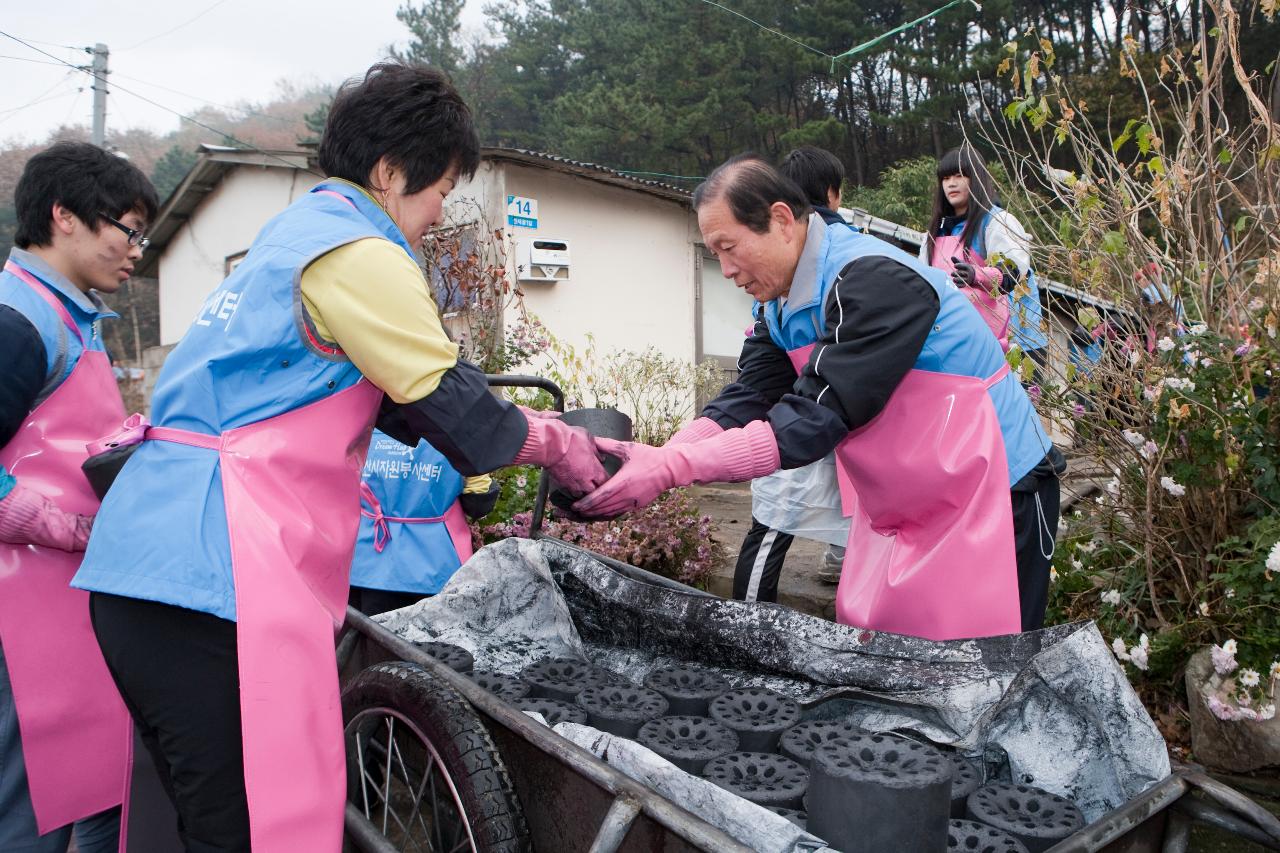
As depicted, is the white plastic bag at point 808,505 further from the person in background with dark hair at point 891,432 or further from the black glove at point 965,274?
the person in background with dark hair at point 891,432

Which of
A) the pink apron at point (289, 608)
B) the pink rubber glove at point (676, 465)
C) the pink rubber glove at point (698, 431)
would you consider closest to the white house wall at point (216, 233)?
the pink rubber glove at point (698, 431)

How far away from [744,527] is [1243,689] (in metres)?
4.08

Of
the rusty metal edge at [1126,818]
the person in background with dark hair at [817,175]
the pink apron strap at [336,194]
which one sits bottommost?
the rusty metal edge at [1126,818]

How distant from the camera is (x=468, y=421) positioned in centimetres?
176

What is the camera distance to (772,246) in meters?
2.38

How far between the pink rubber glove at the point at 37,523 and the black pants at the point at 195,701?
692 mm

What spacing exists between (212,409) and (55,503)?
2.81 ft

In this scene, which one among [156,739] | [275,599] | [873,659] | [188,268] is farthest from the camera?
[188,268]

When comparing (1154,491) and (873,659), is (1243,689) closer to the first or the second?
(1154,491)

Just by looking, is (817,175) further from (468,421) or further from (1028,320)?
(468,421)

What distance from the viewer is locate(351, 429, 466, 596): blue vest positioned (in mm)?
3064

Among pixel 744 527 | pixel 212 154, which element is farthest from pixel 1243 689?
pixel 212 154

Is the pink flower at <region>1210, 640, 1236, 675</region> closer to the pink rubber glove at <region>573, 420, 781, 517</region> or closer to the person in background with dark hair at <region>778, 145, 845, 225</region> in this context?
the pink rubber glove at <region>573, 420, 781, 517</region>

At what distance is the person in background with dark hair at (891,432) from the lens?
2182 millimetres
